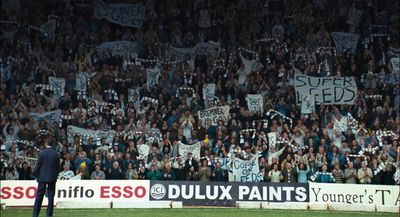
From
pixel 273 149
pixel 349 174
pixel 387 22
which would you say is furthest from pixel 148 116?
pixel 387 22

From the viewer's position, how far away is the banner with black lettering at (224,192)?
22141 mm

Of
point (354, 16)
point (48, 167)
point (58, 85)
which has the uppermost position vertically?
point (354, 16)

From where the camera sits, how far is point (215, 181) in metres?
22.5

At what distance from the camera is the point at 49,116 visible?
27.2 m

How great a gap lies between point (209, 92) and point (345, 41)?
7.03m

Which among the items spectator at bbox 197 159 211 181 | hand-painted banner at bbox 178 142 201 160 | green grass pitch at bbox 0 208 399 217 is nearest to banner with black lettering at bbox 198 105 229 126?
hand-painted banner at bbox 178 142 201 160

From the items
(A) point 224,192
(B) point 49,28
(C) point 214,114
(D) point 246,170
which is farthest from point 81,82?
(A) point 224,192

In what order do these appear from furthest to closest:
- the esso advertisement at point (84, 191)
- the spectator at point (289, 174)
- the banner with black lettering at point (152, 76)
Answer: the banner with black lettering at point (152, 76) < the spectator at point (289, 174) < the esso advertisement at point (84, 191)

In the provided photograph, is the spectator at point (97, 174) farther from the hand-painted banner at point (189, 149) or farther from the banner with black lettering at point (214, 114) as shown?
the banner with black lettering at point (214, 114)

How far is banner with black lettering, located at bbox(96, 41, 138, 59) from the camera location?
3115cm

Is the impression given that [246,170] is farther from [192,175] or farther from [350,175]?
[350,175]

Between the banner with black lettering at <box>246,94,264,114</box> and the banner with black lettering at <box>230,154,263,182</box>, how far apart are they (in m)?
3.83

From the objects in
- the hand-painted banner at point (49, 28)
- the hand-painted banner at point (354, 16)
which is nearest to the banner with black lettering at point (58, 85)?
the hand-painted banner at point (49, 28)

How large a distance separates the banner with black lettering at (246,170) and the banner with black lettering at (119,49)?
9.46 m
